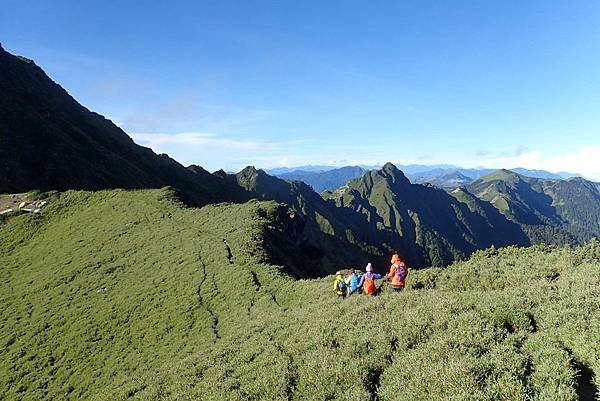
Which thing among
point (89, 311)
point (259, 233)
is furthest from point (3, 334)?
point (259, 233)

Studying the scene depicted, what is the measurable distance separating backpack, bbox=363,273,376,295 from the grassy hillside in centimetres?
194

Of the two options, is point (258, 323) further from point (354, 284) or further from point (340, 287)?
point (354, 284)

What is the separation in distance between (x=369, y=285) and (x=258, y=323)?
7833 millimetres

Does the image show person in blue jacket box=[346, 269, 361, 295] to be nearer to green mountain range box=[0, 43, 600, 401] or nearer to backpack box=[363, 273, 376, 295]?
backpack box=[363, 273, 376, 295]

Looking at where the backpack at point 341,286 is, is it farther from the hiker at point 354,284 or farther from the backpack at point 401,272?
the backpack at point 401,272

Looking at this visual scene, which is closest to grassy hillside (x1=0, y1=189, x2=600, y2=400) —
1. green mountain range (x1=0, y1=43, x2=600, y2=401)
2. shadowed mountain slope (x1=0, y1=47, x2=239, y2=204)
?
green mountain range (x1=0, y1=43, x2=600, y2=401)

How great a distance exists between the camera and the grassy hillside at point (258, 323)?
38.4ft

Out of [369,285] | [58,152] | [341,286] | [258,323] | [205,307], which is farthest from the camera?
[58,152]

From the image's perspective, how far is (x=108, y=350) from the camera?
30859mm

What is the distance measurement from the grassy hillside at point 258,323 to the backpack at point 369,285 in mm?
1938

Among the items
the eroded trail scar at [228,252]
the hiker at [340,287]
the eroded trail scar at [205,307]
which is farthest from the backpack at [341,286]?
the eroded trail scar at [228,252]

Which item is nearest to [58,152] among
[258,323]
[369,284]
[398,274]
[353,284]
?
[258,323]

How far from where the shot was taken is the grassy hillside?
11.7 m

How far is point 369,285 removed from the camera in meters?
23.5
